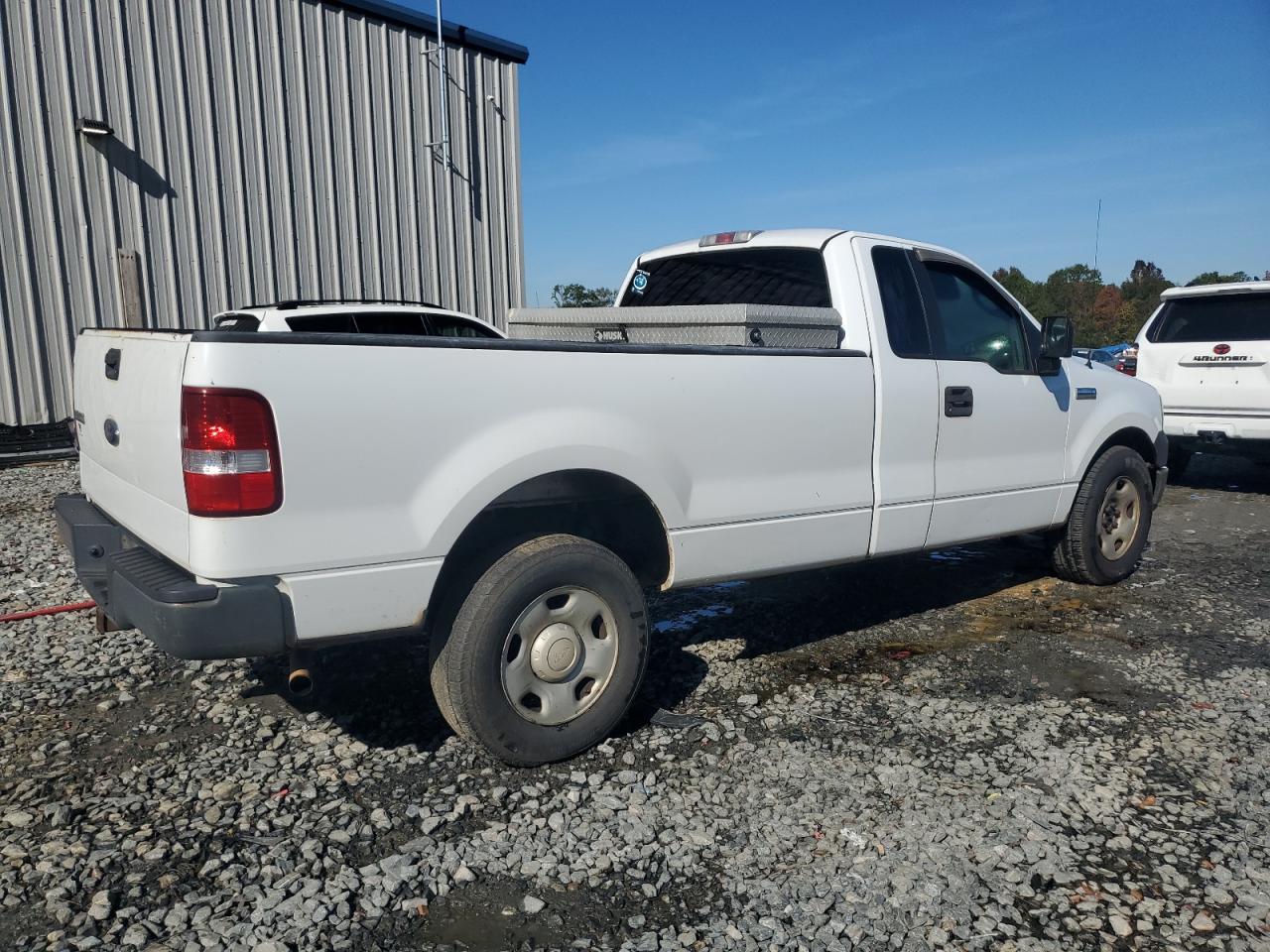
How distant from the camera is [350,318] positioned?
8305 millimetres

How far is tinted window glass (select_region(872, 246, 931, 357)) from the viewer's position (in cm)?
442

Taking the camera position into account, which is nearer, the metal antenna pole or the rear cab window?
the rear cab window

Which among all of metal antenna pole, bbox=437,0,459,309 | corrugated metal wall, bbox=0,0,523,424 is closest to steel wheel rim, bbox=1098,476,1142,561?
corrugated metal wall, bbox=0,0,523,424

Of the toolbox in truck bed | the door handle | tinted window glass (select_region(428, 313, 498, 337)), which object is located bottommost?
the door handle

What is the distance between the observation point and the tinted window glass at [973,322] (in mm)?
4727

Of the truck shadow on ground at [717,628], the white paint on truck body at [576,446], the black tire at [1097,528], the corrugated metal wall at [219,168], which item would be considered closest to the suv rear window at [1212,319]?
the truck shadow on ground at [717,628]

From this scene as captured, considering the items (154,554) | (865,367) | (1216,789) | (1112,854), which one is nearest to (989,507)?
(865,367)

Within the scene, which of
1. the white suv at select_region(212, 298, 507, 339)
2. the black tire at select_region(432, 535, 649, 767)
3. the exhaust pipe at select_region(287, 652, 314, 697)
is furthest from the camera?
the white suv at select_region(212, 298, 507, 339)

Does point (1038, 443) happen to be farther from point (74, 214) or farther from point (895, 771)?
point (74, 214)

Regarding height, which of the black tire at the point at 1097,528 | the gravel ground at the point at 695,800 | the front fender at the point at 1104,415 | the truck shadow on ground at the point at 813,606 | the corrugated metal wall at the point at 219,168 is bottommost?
the truck shadow on ground at the point at 813,606

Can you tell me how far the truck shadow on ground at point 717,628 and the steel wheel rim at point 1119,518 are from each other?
1.26ft

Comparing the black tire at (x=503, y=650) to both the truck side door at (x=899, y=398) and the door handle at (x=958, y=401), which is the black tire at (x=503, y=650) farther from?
the door handle at (x=958, y=401)

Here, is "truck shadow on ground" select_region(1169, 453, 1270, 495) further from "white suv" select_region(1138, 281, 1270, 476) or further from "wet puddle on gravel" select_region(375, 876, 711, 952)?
"wet puddle on gravel" select_region(375, 876, 711, 952)

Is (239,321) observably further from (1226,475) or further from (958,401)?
(1226,475)
